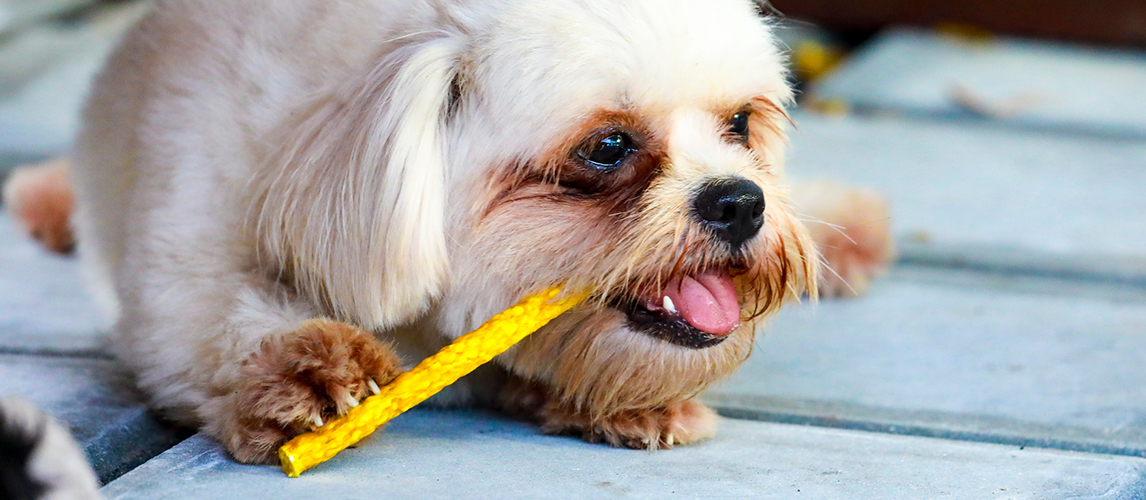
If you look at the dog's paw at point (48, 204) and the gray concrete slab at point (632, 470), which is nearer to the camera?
the gray concrete slab at point (632, 470)

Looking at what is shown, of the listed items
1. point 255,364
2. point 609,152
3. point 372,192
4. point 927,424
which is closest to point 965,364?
point 927,424

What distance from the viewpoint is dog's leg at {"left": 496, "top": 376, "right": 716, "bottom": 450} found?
6.33ft

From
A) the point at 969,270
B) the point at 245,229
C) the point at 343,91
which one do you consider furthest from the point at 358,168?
the point at 969,270

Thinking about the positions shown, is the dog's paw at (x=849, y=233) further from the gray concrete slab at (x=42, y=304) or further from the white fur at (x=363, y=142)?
the gray concrete slab at (x=42, y=304)

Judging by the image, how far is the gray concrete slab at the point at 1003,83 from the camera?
512 cm

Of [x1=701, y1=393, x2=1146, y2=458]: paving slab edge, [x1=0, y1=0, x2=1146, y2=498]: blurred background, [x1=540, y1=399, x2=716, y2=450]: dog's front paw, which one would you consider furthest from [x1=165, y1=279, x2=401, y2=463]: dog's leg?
[x1=701, y1=393, x2=1146, y2=458]: paving slab edge

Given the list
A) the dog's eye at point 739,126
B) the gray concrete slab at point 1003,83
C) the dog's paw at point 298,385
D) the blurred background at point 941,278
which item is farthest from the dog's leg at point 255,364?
the gray concrete slab at point 1003,83

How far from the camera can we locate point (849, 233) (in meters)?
3.09

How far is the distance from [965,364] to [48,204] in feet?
8.29

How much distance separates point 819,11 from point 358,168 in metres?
6.39

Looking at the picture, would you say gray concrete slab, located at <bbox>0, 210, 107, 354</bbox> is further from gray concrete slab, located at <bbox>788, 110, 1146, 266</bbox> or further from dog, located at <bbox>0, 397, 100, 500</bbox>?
gray concrete slab, located at <bbox>788, 110, 1146, 266</bbox>

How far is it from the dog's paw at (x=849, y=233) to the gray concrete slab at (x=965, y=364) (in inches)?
2.5

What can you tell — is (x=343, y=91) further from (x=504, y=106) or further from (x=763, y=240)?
(x=763, y=240)

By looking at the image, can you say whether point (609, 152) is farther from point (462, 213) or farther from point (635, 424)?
point (635, 424)
